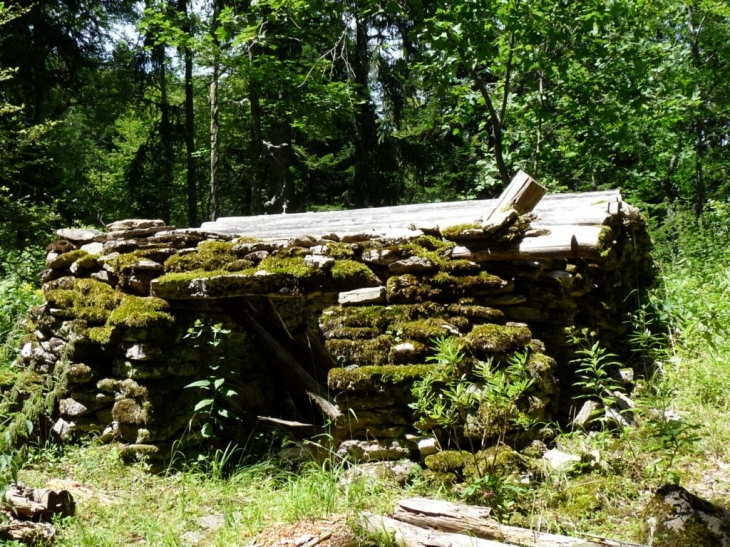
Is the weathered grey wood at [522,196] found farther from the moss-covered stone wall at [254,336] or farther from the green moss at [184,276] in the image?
the green moss at [184,276]

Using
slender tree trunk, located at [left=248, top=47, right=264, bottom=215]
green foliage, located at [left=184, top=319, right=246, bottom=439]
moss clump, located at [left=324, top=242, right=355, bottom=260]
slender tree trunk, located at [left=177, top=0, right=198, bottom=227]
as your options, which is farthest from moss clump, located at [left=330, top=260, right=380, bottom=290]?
slender tree trunk, located at [left=177, top=0, right=198, bottom=227]

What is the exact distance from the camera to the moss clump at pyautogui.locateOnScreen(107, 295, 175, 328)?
4609 millimetres

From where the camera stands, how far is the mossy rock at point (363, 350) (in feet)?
12.8

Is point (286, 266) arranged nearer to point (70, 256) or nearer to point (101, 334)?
point (101, 334)

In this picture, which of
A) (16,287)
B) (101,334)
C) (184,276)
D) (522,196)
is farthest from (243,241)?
(16,287)

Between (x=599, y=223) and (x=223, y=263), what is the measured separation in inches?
128

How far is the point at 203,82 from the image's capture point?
19281mm

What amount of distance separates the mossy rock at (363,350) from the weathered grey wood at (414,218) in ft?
4.01

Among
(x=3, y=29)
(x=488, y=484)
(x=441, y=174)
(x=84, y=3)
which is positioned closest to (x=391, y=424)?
(x=488, y=484)

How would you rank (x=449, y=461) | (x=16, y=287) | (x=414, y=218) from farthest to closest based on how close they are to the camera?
(x=16, y=287) → (x=414, y=218) → (x=449, y=461)

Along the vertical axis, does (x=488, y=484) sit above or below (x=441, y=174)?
below

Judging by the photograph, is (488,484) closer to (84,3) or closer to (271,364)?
(271,364)

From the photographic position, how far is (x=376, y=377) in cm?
377

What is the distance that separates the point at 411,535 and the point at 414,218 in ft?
12.6
